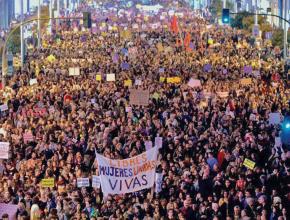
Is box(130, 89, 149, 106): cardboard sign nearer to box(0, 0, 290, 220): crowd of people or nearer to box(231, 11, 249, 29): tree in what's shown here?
box(0, 0, 290, 220): crowd of people

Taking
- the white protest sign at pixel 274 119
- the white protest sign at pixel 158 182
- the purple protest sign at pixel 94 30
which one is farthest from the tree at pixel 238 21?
the white protest sign at pixel 158 182

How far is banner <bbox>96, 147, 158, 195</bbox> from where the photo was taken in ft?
67.1

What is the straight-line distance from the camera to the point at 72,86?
4062 cm

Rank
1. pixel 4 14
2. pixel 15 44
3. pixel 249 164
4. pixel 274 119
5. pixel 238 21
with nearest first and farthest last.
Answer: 1. pixel 249 164
2. pixel 274 119
3. pixel 15 44
4. pixel 238 21
5. pixel 4 14

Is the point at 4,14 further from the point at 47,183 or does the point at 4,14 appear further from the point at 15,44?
the point at 47,183


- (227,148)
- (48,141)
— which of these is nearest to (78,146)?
(48,141)

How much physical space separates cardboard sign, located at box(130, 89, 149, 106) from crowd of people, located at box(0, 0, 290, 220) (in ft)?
0.72

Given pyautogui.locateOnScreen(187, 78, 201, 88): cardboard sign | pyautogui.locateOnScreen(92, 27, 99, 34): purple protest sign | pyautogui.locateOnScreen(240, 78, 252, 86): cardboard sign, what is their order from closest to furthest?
pyautogui.locateOnScreen(187, 78, 201, 88): cardboard sign, pyautogui.locateOnScreen(240, 78, 252, 86): cardboard sign, pyautogui.locateOnScreen(92, 27, 99, 34): purple protest sign

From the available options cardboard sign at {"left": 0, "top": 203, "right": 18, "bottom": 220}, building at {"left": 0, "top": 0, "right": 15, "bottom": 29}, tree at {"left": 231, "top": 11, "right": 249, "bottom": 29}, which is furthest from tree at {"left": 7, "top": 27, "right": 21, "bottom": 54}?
cardboard sign at {"left": 0, "top": 203, "right": 18, "bottom": 220}

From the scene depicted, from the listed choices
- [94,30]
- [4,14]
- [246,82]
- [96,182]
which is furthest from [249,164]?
[4,14]

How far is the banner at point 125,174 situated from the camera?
20.4 metres

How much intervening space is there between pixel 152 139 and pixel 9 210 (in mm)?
7589

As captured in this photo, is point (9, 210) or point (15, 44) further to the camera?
point (15, 44)

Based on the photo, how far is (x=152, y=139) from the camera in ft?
87.5
